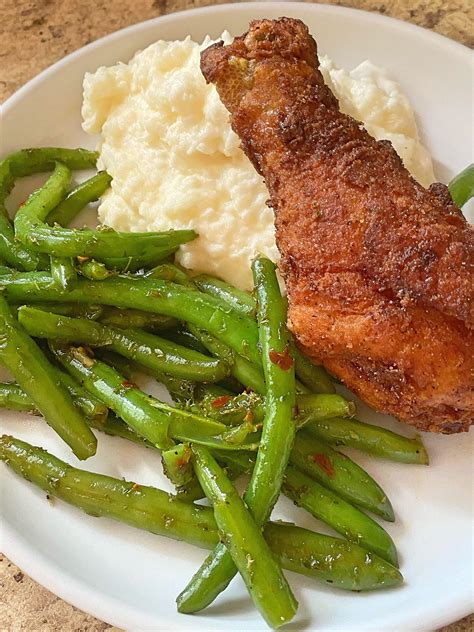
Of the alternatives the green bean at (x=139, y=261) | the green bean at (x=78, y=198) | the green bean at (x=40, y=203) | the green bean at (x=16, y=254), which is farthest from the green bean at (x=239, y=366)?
the green bean at (x=78, y=198)

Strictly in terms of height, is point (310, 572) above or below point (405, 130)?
below

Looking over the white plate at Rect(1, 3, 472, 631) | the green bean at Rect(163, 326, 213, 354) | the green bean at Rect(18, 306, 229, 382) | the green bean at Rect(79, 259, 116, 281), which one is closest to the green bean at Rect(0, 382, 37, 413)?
the white plate at Rect(1, 3, 472, 631)

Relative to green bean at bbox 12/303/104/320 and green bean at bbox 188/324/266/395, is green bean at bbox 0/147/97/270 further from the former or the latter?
green bean at bbox 188/324/266/395

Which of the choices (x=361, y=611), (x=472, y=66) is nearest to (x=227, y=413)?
(x=361, y=611)

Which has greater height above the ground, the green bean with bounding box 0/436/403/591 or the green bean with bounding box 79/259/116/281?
the green bean with bounding box 79/259/116/281

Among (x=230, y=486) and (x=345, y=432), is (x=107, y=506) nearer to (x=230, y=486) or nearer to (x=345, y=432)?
(x=230, y=486)

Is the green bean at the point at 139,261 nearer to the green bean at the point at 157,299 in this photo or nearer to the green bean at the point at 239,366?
the green bean at the point at 157,299
